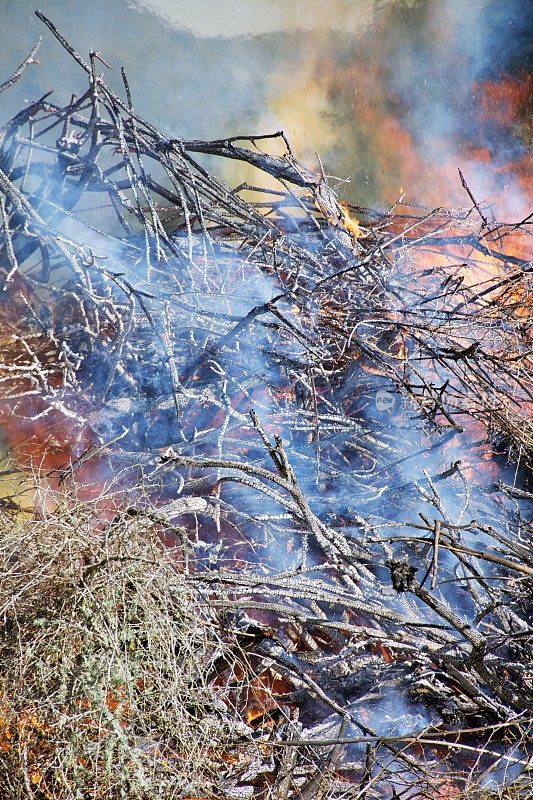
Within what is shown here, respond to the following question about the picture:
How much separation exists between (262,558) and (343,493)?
2.39 feet

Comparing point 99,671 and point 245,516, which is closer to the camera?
point 99,671

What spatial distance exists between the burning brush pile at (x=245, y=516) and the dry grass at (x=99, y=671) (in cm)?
1

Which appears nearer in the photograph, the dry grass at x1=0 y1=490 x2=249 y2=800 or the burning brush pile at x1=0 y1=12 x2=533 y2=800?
the dry grass at x1=0 y1=490 x2=249 y2=800

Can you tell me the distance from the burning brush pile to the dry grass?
0.01 m

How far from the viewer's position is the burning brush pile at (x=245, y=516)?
2.89m

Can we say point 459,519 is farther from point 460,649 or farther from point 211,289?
point 211,289

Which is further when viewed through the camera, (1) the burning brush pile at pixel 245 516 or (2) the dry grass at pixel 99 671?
(1) the burning brush pile at pixel 245 516

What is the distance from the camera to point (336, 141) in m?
7.57

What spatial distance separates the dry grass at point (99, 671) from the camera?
108 inches

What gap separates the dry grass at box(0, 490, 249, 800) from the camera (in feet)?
8.98

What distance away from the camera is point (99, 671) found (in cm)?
278

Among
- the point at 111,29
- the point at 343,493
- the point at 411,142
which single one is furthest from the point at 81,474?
the point at 411,142

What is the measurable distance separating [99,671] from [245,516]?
149 cm

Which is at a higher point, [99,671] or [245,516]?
[245,516]
